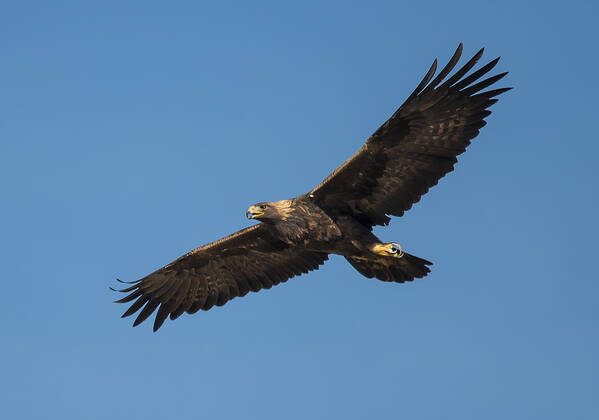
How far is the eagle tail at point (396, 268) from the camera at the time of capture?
12898mm

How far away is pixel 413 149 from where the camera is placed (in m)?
12.5

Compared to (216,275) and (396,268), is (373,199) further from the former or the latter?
(216,275)

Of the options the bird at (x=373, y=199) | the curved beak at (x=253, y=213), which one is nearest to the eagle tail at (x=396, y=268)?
the bird at (x=373, y=199)

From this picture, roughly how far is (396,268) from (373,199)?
40.9 inches

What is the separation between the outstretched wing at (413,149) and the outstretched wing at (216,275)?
1.70 metres

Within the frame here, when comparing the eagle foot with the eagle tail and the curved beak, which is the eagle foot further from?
the curved beak

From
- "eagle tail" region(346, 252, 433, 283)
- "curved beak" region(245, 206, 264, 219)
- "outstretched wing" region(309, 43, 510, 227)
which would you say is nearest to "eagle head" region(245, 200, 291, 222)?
"curved beak" region(245, 206, 264, 219)

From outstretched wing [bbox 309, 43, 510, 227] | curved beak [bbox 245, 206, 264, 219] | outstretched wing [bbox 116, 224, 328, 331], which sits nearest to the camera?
outstretched wing [bbox 309, 43, 510, 227]

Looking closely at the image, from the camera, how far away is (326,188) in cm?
1291

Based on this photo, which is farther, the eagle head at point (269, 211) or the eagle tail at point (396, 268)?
the eagle tail at point (396, 268)

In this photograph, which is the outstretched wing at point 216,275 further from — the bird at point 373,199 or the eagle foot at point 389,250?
the eagle foot at point 389,250

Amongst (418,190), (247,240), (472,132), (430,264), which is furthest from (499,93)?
(247,240)

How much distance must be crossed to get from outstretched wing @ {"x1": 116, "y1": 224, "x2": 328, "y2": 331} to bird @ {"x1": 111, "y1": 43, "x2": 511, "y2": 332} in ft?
0.06

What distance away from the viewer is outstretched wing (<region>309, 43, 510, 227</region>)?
1209 cm
